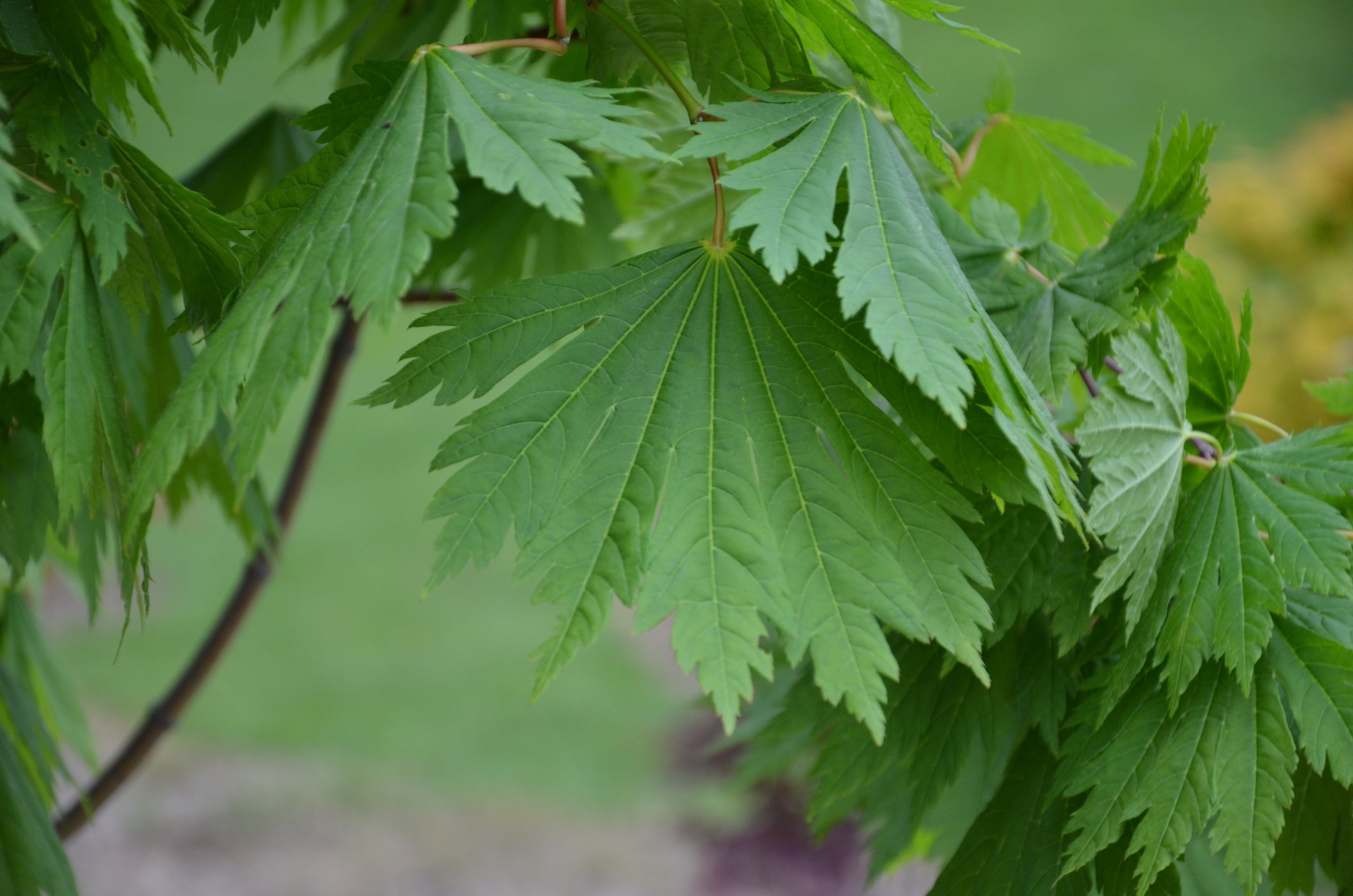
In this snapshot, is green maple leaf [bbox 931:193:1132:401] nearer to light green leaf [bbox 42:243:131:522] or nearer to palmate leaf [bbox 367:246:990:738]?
palmate leaf [bbox 367:246:990:738]

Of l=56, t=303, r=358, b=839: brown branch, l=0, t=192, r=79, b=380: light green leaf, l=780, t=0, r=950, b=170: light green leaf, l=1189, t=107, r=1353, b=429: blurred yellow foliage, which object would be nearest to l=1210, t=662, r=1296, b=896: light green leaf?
l=780, t=0, r=950, b=170: light green leaf

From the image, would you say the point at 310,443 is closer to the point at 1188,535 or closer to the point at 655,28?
the point at 655,28

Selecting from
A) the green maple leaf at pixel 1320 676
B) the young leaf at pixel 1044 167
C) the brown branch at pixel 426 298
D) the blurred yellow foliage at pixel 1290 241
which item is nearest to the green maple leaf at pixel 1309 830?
the green maple leaf at pixel 1320 676

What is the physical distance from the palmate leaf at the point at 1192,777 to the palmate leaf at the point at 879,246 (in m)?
0.13

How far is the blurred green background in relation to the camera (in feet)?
10.9

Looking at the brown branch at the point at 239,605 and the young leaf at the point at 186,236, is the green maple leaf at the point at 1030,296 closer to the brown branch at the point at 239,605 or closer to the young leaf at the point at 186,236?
the young leaf at the point at 186,236

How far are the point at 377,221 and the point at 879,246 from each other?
7.7 inches

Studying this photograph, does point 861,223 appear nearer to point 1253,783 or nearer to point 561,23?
point 561,23

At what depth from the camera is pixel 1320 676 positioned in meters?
0.48

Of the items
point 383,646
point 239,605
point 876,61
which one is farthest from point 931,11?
point 383,646

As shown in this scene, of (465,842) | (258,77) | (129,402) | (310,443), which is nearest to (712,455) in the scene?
(129,402)

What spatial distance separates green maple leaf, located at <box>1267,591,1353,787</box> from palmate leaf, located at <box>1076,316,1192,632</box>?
7 centimetres

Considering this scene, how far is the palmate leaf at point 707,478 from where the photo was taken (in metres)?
0.41

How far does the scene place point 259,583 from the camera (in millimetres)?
938
